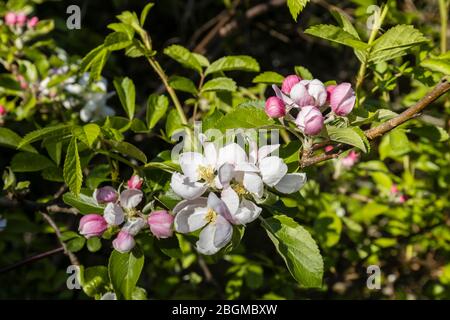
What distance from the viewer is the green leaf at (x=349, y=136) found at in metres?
0.84

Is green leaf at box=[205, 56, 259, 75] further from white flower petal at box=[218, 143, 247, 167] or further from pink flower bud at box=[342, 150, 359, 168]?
pink flower bud at box=[342, 150, 359, 168]

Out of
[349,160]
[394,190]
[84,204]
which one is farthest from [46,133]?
[394,190]

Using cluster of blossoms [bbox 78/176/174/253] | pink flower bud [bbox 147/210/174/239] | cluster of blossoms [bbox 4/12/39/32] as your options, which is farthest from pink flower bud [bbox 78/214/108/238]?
cluster of blossoms [bbox 4/12/39/32]

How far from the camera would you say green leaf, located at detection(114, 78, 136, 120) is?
1.31 m

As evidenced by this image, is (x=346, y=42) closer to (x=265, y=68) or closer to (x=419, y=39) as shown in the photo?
(x=419, y=39)

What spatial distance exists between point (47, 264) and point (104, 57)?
3.18 feet

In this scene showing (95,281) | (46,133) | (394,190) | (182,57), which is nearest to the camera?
(46,133)

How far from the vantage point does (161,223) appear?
3.20 feet

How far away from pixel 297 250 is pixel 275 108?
0.26m

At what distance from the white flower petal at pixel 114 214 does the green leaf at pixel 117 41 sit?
37 cm

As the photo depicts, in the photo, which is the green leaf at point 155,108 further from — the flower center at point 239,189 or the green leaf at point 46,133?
the flower center at point 239,189

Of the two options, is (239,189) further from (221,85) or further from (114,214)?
(221,85)

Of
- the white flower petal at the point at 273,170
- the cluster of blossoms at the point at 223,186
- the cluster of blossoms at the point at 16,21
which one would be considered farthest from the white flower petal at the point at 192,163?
the cluster of blossoms at the point at 16,21

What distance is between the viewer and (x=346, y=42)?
39.3 inches
